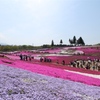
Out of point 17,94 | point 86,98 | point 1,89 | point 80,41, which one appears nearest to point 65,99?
point 86,98

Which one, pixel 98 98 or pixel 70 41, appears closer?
pixel 98 98

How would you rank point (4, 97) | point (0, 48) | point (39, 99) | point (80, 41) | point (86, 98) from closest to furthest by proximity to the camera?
1. point (4, 97)
2. point (39, 99)
3. point (86, 98)
4. point (0, 48)
5. point (80, 41)

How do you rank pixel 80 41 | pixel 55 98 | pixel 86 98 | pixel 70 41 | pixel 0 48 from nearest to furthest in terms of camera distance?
pixel 55 98
pixel 86 98
pixel 0 48
pixel 80 41
pixel 70 41

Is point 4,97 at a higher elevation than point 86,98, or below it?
higher

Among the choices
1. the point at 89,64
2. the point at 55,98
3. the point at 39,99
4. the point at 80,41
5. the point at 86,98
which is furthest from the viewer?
the point at 80,41

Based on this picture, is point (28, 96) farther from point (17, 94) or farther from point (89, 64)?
point (89, 64)

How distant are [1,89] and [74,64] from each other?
3055 cm

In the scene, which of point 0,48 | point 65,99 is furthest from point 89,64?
point 0,48

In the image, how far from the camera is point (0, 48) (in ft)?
279

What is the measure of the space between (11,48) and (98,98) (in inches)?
3084

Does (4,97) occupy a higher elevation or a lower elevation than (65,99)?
higher

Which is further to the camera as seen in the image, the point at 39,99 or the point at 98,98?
the point at 98,98

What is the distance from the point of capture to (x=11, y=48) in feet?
294

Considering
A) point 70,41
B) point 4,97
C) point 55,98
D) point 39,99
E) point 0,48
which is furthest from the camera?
point 70,41
